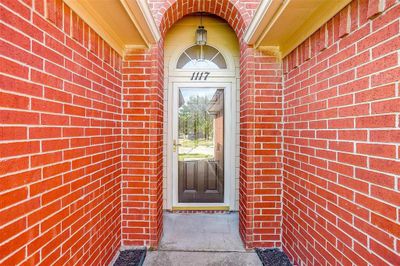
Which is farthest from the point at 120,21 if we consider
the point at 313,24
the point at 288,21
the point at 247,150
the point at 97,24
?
the point at 247,150

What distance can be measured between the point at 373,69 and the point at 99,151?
201 centimetres

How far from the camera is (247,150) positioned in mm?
2645

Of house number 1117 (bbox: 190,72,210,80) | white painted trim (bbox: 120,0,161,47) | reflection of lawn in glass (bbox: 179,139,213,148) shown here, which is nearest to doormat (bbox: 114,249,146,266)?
reflection of lawn in glass (bbox: 179,139,213,148)

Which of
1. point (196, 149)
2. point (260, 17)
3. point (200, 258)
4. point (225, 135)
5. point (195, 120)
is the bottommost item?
point (200, 258)

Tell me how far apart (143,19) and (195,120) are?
1968mm

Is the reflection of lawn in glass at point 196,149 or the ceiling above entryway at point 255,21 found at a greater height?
the ceiling above entryway at point 255,21

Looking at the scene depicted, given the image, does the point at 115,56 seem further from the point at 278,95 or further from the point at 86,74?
the point at 278,95

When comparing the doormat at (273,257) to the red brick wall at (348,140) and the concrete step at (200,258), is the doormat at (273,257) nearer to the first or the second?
the concrete step at (200,258)

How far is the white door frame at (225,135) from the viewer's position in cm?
369

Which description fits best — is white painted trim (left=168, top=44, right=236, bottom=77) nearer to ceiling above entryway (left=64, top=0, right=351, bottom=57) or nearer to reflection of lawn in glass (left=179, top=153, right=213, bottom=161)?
ceiling above entryway (left=64, top=0, right=351, bottom=57)

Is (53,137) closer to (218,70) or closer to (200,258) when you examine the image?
(200,258)

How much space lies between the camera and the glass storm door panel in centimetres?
377

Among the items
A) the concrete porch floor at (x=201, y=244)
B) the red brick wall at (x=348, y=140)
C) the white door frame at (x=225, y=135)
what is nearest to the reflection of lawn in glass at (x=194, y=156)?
the white door frame at (x=225, y=135)

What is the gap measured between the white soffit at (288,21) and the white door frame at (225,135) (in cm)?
117
